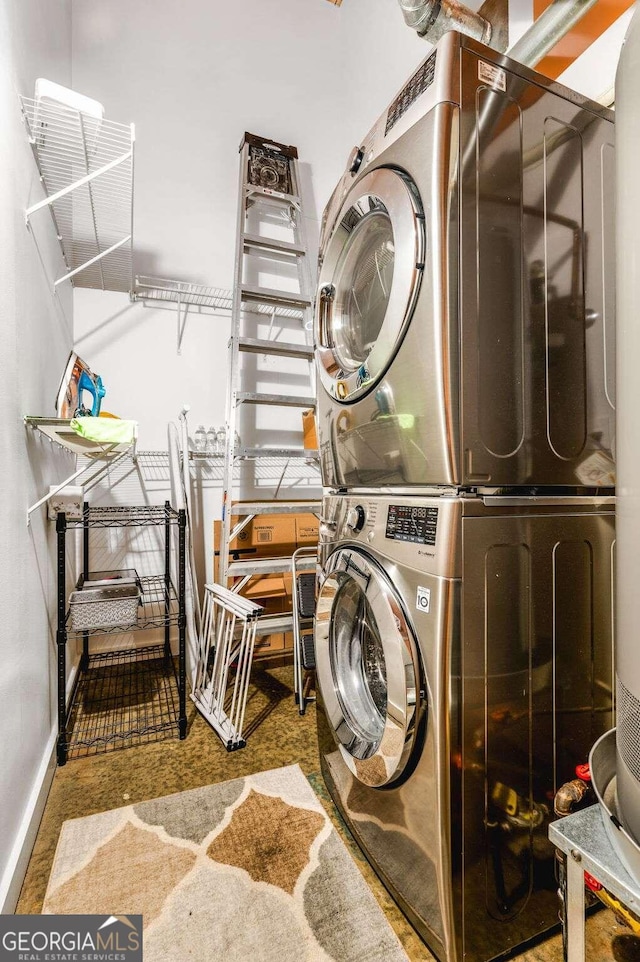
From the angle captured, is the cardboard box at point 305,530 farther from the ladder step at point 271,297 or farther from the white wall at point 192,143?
the ladder step at point 271,297

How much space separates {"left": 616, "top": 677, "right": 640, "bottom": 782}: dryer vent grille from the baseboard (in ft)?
4.53

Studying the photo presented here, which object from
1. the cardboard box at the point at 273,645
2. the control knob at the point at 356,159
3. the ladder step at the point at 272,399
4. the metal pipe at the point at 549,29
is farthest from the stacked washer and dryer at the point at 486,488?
the cardboard box at the point at 273,645

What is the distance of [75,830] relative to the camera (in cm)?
141

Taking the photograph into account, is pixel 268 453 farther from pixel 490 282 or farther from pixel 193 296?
pixel 490 282

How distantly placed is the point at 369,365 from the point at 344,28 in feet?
10.8

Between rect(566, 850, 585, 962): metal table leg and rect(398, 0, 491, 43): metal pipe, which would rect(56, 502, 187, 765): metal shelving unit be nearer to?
rect(566, 850, 585, 962): metal table leg

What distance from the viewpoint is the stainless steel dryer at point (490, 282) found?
922 millimetres

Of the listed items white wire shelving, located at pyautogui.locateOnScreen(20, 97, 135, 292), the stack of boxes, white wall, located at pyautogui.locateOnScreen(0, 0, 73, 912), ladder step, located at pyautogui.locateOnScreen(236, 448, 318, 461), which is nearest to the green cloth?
white wall, located at pyautogui.locateOnScreen(0, 0, 73, 912)

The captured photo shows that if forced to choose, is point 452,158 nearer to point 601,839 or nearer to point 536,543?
point 536,543

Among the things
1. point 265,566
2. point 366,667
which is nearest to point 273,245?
point 265,566

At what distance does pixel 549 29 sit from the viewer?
1.30 metres

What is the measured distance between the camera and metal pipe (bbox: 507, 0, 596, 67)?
124 cm

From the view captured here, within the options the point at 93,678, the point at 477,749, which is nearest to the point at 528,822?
the point at 477,749

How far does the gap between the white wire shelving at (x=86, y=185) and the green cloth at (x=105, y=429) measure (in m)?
0.65
